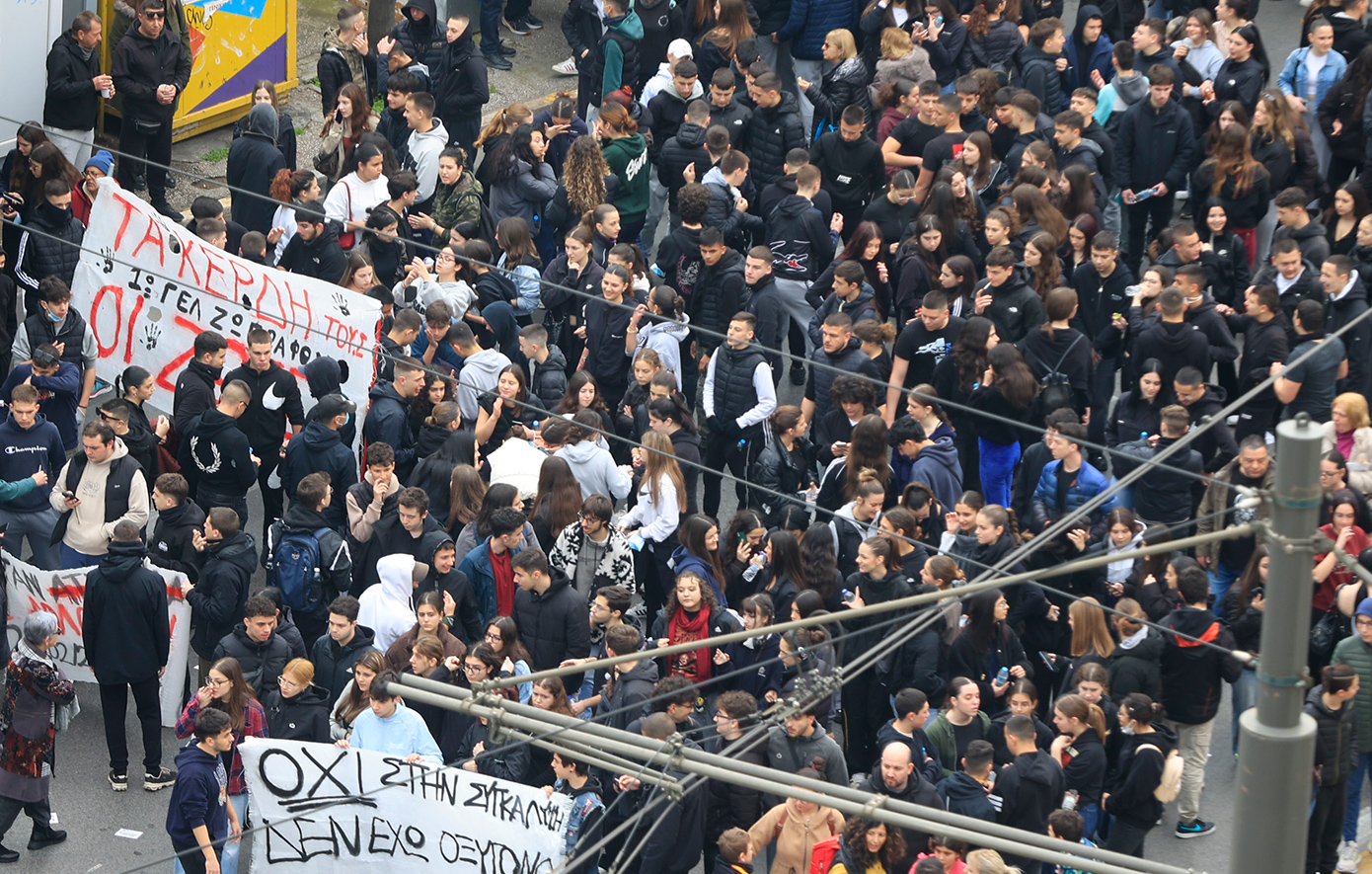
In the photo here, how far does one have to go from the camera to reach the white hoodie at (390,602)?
35.2ft

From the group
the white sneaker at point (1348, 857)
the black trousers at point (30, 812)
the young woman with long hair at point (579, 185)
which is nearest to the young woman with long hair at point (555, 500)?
the black trousers at point (30, 812)

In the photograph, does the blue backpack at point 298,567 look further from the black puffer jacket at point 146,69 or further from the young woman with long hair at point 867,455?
the black puffer jacket at point 146,69

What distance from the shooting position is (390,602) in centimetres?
1077

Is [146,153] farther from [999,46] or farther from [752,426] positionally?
[999,46]

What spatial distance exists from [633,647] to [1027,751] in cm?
209

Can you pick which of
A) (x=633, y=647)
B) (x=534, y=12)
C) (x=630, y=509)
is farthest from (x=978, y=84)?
(x=534, y=12)

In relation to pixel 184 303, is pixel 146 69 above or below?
above

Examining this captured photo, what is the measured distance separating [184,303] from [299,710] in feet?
13.7

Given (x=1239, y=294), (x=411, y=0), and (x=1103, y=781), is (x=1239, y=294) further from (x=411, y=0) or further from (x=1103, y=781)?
(x=411, y=0)

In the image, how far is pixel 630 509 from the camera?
11922 millimetres

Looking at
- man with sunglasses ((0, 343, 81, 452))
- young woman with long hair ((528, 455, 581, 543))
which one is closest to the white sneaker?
young woman with long hair ((528, 455, 581, 543))

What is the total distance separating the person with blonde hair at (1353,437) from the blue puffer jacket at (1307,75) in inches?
185

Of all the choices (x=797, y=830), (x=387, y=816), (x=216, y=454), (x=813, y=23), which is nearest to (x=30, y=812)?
(x=387, y=816)

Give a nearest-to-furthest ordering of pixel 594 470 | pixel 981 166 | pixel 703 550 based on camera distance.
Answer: pixel 703 550 → pixel 594 470 → pixel 981 166
